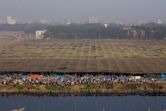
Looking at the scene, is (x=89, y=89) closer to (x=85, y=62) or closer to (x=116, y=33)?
(x=85, y=62)

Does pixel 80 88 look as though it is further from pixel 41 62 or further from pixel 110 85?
pixel 41 62

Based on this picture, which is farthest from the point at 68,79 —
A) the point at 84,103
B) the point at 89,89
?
the point at 84,103

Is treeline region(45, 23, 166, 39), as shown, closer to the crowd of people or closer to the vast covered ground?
the vast covered ground

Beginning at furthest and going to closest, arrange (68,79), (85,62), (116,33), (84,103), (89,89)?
(116,33) < (85,62) < (68,79) < (89,89) < (84,103)

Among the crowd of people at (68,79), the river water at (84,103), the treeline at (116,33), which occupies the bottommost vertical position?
the river water at (84,103)

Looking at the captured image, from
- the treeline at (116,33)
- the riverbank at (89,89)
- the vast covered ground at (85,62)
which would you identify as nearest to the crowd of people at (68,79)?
the riverbank at (89,89)

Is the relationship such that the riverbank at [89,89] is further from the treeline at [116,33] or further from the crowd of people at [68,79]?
the treeline at [116,33]
